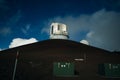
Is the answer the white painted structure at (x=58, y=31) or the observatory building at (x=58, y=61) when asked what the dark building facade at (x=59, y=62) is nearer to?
the observatory building at (x=58, y=61)

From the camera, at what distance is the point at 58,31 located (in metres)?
47.4

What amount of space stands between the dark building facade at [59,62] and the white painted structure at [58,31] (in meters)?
1.95

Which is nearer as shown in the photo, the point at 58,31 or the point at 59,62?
the point at 59,62

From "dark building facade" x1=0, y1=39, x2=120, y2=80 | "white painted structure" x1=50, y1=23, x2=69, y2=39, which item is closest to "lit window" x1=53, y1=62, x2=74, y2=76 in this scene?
"dark building facade" x1=0, y1=39, x2=120, y2=80

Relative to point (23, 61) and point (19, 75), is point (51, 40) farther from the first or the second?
point (19, 75)

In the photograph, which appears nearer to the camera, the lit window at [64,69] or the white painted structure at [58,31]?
the lit window at [64,69]

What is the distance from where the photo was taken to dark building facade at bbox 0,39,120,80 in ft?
86.5

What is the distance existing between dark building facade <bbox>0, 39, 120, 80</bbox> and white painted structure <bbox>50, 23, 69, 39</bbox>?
195cm

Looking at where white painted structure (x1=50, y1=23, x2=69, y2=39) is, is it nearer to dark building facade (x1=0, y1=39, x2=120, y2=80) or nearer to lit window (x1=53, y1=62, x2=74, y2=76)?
dark building facade (x1=0, y1=39, x2=120, y2=80)

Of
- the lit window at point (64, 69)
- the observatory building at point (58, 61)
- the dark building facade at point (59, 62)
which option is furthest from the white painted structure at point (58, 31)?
the lit window at point (64, 69)

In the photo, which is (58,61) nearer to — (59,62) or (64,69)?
(59,62)

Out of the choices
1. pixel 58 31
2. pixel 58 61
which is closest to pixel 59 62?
pixel 58 61

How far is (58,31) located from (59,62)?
68.0 feet

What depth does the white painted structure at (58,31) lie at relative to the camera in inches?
1862
